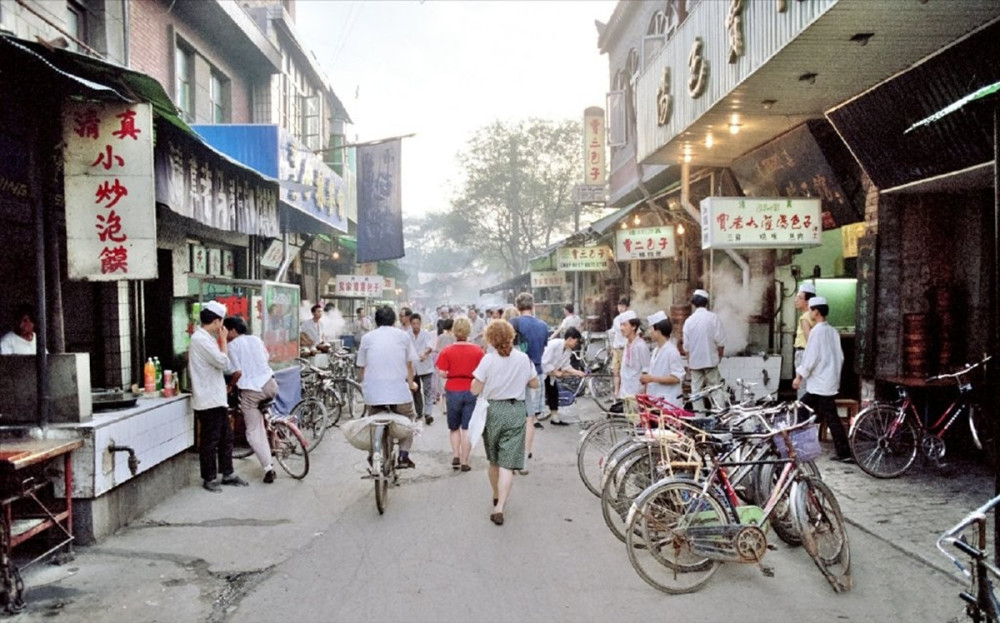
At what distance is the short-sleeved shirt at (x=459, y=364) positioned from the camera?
818 cm

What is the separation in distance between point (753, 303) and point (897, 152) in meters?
5.39

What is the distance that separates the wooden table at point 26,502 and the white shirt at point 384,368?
278 centimetres

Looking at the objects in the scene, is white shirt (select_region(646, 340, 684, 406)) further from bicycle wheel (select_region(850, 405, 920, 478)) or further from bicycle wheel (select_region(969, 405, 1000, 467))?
bicycle wheel (select_region(969, 405, 1000, 467))

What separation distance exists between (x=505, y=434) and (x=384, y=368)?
178 centimetres

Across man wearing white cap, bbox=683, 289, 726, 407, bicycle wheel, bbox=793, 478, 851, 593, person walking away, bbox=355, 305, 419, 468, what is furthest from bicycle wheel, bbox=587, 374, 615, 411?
bicycle wheel, bbox=793, 478, 851, 593

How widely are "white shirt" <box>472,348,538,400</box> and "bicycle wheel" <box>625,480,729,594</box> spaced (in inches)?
78.6

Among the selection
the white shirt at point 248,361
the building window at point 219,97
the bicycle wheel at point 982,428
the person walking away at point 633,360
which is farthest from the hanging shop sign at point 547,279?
the white shirt at point 248,361

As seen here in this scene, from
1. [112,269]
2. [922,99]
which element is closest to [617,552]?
[112,269]

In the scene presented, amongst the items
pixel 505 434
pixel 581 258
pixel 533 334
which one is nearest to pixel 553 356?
pixel 533 334

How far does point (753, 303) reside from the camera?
13.1 meters

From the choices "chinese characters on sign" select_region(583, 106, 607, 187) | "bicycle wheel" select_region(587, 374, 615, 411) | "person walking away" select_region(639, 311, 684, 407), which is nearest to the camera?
"person walking away" select_region(639, 311, 684, 407)

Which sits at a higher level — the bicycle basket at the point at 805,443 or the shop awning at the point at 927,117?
the shop awning at the point at 927,117

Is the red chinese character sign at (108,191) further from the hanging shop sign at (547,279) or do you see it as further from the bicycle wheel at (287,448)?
the hanging shop sign at (547,279)

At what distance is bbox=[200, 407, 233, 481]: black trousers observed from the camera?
7.38 metres
